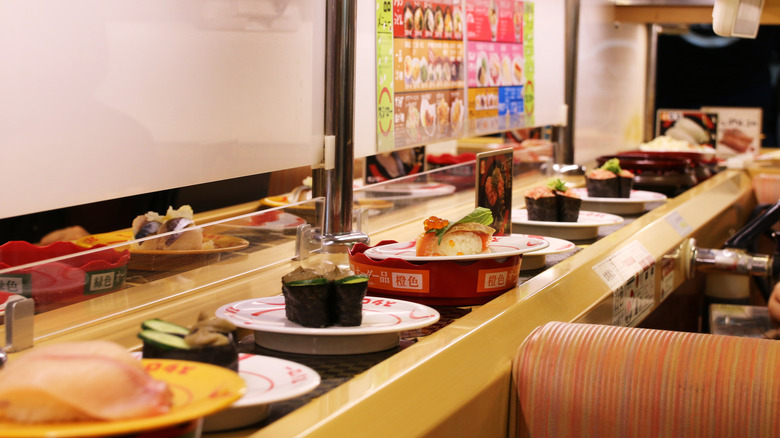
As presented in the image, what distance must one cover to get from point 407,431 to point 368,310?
10.6 inches

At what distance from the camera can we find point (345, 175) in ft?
5.30

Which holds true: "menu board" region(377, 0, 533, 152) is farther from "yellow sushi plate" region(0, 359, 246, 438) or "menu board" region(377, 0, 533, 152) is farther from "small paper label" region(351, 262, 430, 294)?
"yellow sushi plate" region(0, 359, 246, 438)

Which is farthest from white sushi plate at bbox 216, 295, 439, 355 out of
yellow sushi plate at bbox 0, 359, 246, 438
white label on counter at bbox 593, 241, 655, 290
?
white label on counter at bbox 593, 241, 655, 290

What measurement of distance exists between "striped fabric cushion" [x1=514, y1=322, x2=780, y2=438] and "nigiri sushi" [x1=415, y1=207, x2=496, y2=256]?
0.18 metres

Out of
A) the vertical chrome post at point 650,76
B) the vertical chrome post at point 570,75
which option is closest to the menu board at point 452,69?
the vertical chrome post at point 570,75

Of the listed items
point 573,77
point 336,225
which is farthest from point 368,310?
point 573,77

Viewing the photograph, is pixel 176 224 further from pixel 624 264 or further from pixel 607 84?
pixel 607 84

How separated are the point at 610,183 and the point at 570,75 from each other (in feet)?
3.25

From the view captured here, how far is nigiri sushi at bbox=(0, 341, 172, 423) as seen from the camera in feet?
1.84

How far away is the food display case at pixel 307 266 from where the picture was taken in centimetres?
92

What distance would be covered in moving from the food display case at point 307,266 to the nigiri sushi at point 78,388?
34 millimetres

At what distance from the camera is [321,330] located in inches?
38.2

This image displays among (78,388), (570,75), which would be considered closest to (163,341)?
(78,388)

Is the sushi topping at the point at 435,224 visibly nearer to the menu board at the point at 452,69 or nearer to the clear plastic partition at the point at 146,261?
the clear plastic partition at the point at 146,261
